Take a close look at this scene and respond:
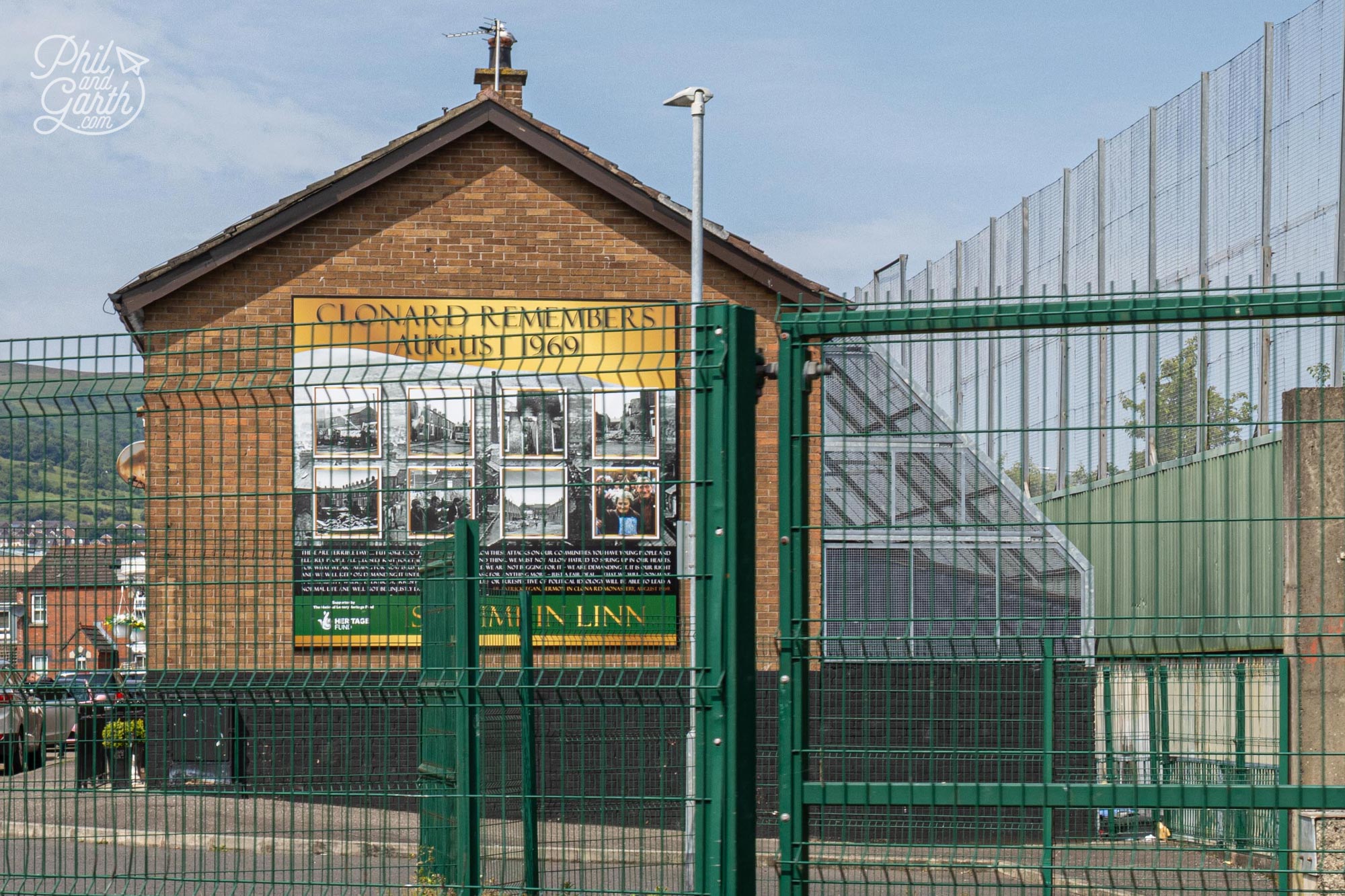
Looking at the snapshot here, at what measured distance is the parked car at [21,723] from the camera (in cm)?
509

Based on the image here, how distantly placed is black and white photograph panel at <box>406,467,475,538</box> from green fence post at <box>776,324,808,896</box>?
1036mm

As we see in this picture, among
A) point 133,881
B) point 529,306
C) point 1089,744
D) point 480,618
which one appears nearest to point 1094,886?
point 1089,744

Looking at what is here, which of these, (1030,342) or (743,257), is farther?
(743,257)

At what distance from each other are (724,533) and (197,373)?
6.28ft

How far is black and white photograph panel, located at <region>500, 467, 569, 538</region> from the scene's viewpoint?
4.80m

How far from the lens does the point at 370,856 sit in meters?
5.25

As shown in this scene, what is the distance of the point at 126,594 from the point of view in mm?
5195

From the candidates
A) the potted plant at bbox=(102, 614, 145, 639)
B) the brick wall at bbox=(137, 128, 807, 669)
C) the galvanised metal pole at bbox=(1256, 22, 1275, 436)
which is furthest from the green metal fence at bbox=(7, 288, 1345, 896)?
the galvanised metal pole at bbox=(1256, 22, 1275, 436)

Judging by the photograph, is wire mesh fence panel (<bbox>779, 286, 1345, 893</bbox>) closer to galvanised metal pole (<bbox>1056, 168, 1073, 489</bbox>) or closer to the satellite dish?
galvanised metal pole (<bbox>1056, 168, 1073, 489</bbox>)

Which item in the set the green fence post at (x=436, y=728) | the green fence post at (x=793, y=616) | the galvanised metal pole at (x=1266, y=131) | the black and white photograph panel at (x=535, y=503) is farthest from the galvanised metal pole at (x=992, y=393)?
the galvanised metal pole at (x=1266, y=131)

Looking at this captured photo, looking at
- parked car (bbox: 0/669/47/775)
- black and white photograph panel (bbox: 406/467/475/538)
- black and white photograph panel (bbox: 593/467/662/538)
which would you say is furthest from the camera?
parked car (bbox: 0/669/47/775)

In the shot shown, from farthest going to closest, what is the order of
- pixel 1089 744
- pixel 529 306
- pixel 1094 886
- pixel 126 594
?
1. pixel 529 306
2. pixel 126 594
3. pixel 1089 744
4. pixel 1094 886

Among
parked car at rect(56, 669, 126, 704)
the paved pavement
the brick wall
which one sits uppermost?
the brick wall

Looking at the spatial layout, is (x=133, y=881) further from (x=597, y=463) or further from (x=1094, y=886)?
(x=1094, y=886)
